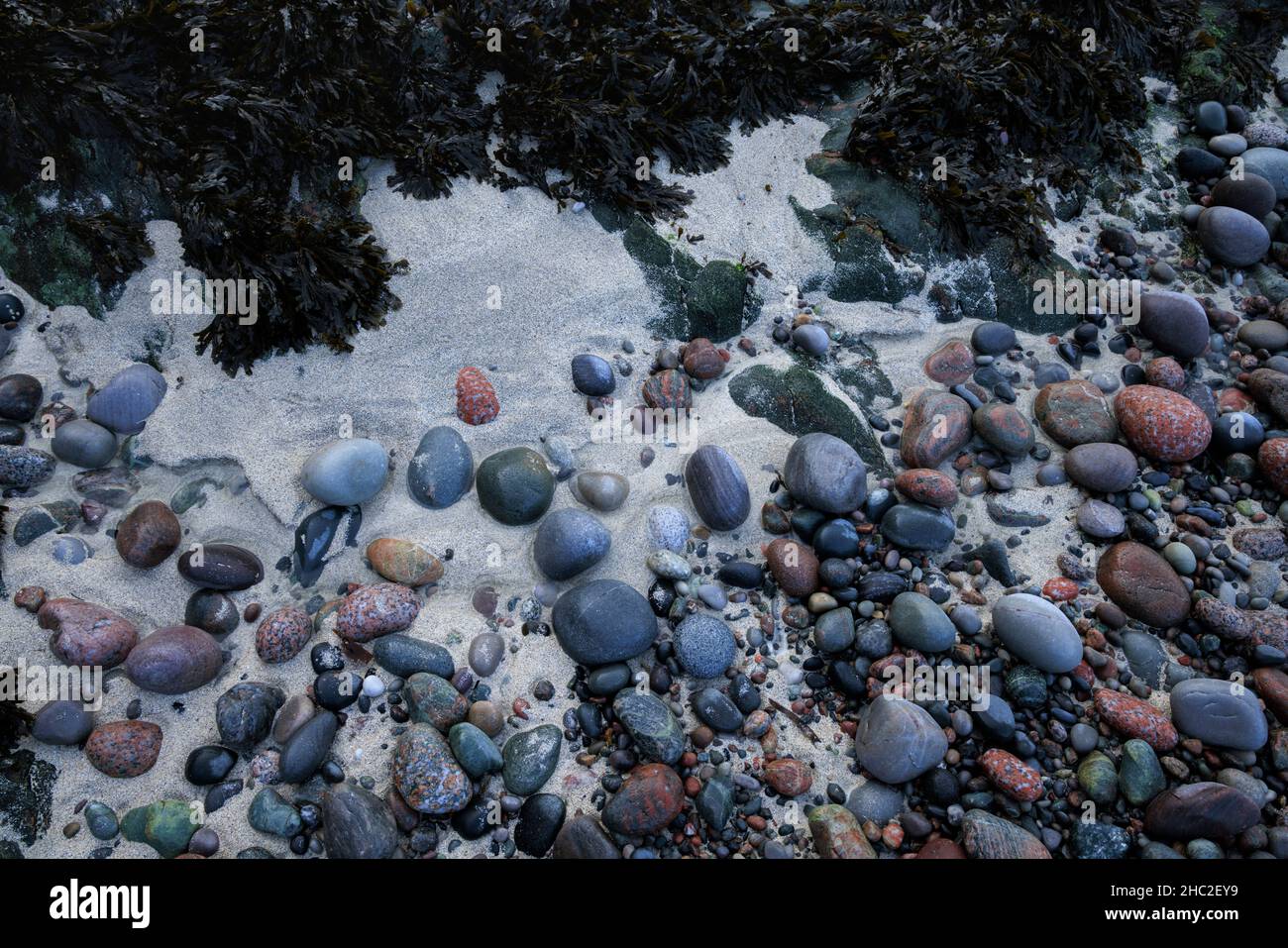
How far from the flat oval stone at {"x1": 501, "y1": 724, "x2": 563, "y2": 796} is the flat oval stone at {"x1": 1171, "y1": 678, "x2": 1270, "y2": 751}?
2.65m

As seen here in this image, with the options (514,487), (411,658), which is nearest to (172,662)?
(411,658)

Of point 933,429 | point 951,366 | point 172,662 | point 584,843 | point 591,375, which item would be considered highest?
point 951,366

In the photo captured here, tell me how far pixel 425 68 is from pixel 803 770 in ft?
14.6

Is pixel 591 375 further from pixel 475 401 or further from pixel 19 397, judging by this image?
pixel 19 397

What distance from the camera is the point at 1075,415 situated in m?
4.02

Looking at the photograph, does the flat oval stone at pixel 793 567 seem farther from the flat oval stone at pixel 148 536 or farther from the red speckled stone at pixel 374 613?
the flat oval stone at pixel 148 536

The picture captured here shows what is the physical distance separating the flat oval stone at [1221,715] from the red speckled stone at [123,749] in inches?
169

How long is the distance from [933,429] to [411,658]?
2756mm

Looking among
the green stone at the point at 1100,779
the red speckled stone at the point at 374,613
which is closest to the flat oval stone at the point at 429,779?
the red speckled stone at the point at 374,613

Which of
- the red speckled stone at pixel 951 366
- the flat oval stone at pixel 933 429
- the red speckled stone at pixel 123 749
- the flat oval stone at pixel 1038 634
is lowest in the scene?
the red speckled stone at pixel 123 749

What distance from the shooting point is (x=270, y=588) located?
354 cm

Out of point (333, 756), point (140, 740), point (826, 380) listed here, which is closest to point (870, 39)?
point (826, 380)

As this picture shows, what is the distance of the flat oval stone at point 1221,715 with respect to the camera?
314 centimetres

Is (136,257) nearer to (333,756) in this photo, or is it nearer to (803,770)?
(333,756)
